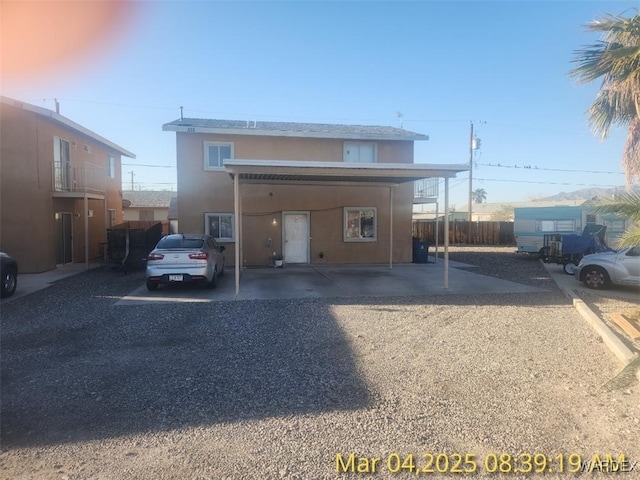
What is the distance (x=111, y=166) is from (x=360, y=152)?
1377 centimetres

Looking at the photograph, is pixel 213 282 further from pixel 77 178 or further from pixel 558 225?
pixel 558 225

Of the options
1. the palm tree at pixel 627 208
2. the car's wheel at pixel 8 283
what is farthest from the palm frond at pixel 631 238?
the car's wheel at pixel 8 283

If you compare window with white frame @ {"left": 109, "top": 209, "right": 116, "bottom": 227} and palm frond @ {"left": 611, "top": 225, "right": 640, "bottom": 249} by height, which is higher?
window with white frame @ {"left": 109, "top": 209, "right": 116, "bottom": 227}

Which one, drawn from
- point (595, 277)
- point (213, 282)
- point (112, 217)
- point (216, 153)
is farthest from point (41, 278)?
point (595, 277)

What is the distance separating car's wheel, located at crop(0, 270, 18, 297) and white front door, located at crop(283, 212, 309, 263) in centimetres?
892

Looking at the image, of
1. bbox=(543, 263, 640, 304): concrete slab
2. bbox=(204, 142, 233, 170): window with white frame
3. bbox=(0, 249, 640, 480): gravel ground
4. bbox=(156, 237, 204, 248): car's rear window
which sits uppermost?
bbox=(204, 142, 233, 170): window with white frame

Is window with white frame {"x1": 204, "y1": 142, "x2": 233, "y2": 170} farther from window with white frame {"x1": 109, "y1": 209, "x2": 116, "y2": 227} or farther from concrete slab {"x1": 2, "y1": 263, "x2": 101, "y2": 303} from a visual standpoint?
window with white frame {"x1": 109, "y1": 209, "x2": 116, "y2": 227}

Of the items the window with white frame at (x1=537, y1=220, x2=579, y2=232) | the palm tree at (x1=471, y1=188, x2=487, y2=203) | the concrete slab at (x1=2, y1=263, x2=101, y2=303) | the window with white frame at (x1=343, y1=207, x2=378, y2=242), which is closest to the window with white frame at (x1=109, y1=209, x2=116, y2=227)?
the concrete slab at (x1=2, y1=263, x2=101, y2=303)

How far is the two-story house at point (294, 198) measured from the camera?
51.9 ft

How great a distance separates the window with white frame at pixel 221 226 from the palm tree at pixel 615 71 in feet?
38.8

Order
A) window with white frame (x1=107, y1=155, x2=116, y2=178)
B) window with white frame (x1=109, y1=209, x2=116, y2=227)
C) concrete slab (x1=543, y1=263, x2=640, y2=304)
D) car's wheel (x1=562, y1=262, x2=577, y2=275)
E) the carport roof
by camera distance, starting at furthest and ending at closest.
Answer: window with white frame (x1=107, y1=155, x2=116, y2=178) → window with white frame (x1=109, y1=209, x2=116, y2=227) → car's wheel (x1=562, y1=262, x2=577, y2=275) → concrete slab (x1=543, y1=263, x2=640, y2=304) → the carport roof

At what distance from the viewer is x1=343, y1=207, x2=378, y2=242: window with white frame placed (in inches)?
672

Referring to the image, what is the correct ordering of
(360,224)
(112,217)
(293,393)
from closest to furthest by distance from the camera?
(293,393) < (360,224) < (112,217)

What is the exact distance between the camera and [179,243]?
10.8 m
